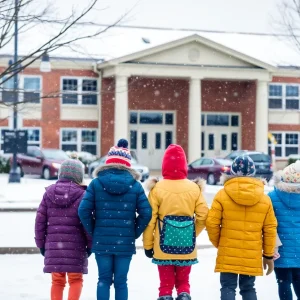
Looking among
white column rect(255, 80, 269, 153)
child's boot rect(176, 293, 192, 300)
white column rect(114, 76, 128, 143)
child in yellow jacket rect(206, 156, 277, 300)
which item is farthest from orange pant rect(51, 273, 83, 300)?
white column rect(255, 80, 269, 153)

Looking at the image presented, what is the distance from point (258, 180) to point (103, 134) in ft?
110

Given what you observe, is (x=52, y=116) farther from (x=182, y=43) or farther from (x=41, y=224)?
(x=41, y=224)

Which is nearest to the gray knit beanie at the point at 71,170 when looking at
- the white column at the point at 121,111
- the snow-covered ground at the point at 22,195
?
the snow-covered ground at the point at 22,195

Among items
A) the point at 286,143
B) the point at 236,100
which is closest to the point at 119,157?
the point at 236,100

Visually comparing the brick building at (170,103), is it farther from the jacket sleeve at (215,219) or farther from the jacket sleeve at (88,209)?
the jacket sleeve at (215,219)

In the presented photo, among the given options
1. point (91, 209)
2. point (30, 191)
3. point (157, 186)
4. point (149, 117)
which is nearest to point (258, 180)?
point (157, 186)

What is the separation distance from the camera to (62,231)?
23.0ft

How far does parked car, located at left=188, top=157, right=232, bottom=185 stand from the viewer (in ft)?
101

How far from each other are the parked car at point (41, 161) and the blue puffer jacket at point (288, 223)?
2552 cm

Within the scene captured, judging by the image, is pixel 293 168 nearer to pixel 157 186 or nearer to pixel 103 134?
pixel 157 186

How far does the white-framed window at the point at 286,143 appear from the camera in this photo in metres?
43.6

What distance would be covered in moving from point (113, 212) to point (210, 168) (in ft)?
80.1

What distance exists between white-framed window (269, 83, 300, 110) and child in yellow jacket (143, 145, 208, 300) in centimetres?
3657

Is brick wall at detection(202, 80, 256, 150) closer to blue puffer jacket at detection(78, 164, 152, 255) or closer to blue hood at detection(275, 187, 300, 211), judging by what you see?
blue hood at detection(275, 187, 300, 211)
